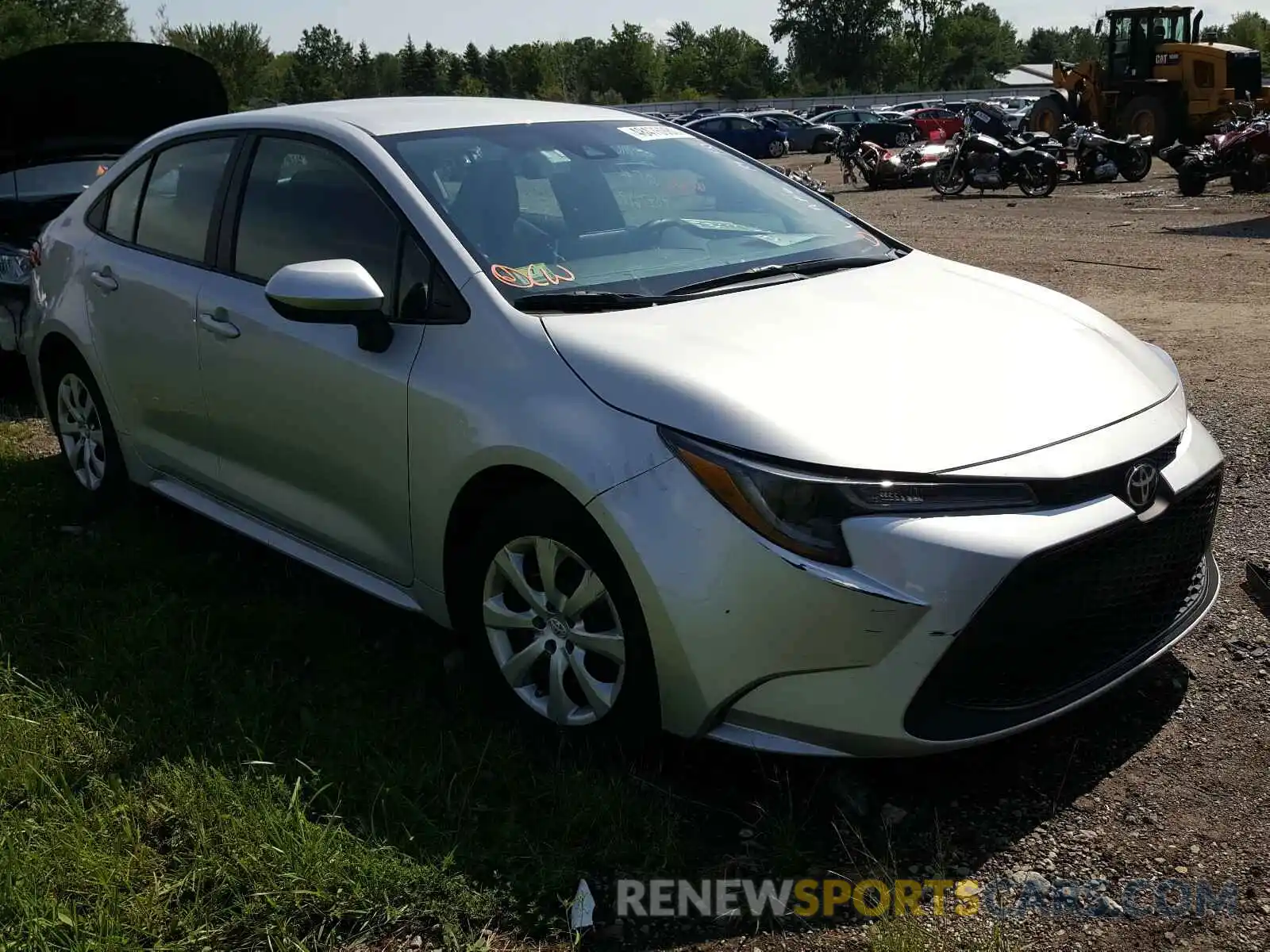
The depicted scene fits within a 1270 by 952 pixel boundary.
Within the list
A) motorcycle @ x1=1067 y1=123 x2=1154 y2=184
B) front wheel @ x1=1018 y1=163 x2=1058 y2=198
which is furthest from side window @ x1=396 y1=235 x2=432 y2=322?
motorcycle @ x1=1067 y1=123 x2=1154 y2=184

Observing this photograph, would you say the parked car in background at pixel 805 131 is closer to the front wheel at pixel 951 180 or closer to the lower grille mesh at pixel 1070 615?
the front wheel at pixel 951 180

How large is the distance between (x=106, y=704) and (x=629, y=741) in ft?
5.09

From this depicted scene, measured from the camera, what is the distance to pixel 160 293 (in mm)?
4285

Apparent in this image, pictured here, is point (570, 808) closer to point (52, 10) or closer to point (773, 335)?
point (773, 335)

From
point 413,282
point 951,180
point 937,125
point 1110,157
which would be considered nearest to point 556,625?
point 413,282

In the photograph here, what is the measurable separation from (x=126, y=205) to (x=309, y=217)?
136 cm

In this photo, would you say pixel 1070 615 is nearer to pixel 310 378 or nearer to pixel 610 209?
pixel 610 209

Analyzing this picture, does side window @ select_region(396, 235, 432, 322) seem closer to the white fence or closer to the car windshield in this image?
the car windshield

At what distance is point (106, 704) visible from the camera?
342 centimetres

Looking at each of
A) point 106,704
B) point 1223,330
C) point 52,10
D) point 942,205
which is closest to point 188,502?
point 106,704

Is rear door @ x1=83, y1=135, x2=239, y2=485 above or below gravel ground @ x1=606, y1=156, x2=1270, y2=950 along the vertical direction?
above

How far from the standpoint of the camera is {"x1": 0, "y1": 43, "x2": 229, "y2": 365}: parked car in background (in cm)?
671

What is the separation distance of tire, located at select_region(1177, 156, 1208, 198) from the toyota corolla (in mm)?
17336

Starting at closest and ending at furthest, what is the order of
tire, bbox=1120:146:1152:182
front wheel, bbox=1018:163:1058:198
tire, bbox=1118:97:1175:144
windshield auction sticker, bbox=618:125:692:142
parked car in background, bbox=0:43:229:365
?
windshield auction sticker, bbox=618:125:692:142, parked car in background, bbox=0:43:229:365, front wheel, bbox=1018:163:1058:198, tire, bbox=1120:146:1152:182, tire, bbox=1118:97:1175:144
